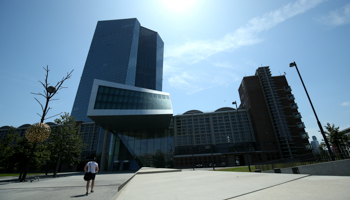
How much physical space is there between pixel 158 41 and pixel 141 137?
10924 cm

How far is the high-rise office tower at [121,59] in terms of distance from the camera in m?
90.9

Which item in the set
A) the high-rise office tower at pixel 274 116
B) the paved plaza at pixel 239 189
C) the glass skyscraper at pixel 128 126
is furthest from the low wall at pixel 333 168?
the high-rise office tower at pixel 274 116

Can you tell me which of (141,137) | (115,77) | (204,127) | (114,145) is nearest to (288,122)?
(204,127)

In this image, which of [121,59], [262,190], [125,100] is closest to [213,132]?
[125,100]

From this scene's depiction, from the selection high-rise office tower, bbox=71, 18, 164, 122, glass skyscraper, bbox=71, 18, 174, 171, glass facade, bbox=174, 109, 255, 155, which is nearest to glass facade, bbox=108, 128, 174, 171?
glass skyscraper, bbox=71, 18, 174, 171

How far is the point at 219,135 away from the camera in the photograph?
59.1 metres

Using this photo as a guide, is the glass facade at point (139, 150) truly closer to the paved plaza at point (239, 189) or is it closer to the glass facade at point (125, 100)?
the glass facade at point (125, 100)

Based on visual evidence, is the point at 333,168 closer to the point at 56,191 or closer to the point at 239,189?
the point at 239,189

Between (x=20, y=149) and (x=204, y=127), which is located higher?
(x=204, y=127)

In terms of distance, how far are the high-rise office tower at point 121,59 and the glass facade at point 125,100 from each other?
57175mm

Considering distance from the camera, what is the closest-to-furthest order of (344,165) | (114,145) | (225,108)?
(344,165) → (114,145) → (225,108)

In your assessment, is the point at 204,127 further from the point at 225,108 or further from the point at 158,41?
the point at 158,41

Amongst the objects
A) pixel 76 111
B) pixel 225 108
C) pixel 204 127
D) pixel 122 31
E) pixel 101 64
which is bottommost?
pixel 204 127

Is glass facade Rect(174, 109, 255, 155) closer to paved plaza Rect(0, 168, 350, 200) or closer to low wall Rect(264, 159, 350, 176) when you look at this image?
low wall Rect(264, 159, 350, 176)
